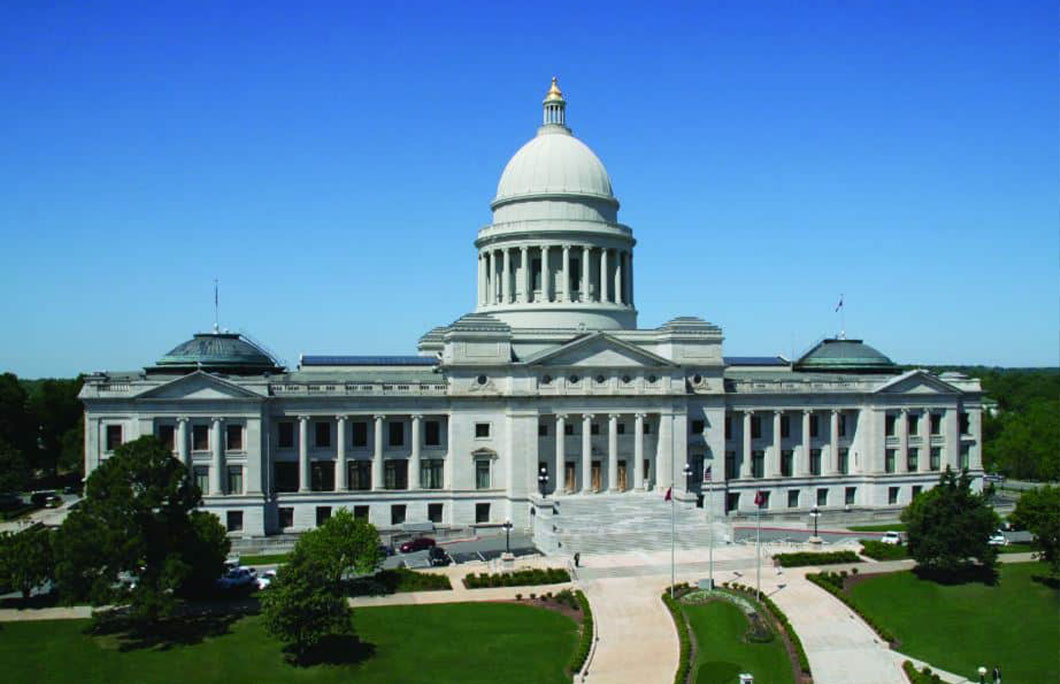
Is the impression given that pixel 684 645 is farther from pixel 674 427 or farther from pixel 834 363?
pixel 834 363

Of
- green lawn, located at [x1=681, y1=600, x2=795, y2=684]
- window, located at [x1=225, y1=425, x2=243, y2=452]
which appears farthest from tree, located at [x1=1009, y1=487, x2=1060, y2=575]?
window, located at [x1=225, y1=425, x2=243, y2=452]

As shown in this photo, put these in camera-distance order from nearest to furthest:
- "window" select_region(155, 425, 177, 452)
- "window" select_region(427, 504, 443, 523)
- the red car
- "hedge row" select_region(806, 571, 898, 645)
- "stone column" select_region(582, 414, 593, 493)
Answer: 1. "hedge row" select_region(806, 571, 898, 645)
2. the red car
3. "window" select_region(155, 425, 177, 452)
4. "window" select_region(427, 504, 443, 523)
5. "stone column" select_region(582, 414, 593, 493)

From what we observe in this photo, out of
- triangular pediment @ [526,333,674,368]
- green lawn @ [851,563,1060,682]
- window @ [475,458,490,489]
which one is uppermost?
triangular pediment @ [526,333,674,368]

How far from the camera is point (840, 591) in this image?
5928 cm

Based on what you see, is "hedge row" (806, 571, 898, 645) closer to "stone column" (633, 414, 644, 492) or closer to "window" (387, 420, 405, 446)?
"stone column" (633, 414, 644, 492)

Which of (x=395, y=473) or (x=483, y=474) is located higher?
(x=395, y=473)

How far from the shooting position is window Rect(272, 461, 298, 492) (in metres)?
77.9

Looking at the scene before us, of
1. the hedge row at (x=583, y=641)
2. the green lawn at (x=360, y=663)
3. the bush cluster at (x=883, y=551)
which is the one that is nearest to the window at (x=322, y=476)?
the green lawn at (x=360, y=663)

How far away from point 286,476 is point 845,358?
53.3 meters

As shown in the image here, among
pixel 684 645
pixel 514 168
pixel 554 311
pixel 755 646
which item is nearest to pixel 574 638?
pixel 684 645

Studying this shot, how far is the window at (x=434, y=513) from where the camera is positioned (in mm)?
79312

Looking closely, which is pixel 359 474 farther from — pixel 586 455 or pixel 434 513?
pixel 586 455

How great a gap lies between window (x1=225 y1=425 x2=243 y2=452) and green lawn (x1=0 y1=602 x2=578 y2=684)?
23315mm

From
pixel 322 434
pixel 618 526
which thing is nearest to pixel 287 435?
pixel 322 434
